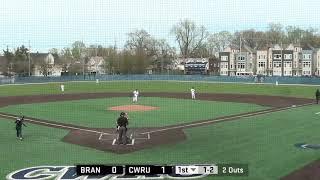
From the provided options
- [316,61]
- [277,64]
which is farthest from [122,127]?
[316,61]

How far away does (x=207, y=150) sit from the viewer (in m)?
13.4

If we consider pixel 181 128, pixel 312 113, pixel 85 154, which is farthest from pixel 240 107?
pixel 85 154

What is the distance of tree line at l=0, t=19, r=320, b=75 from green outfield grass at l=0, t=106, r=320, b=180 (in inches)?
2187

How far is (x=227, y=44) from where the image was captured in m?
94.6

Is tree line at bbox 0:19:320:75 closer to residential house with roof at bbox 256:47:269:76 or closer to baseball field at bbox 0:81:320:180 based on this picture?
residential house with roof at bbox 256:47:269:76

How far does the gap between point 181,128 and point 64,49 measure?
78899mm

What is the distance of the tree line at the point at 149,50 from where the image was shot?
74.5 meters

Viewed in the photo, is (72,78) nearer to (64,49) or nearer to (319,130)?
(64,49)

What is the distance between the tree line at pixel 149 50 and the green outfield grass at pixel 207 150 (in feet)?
182

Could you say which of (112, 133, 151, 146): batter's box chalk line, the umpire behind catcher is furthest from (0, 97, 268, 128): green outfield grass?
the umpire behind catcher

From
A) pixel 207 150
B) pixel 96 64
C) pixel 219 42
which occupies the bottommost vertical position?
pixel 207 150

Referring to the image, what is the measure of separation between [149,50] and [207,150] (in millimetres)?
71288

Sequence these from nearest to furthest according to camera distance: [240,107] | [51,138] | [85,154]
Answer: [85,154], [51,138], [240,107]

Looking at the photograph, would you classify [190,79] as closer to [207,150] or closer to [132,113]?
[132,113]
